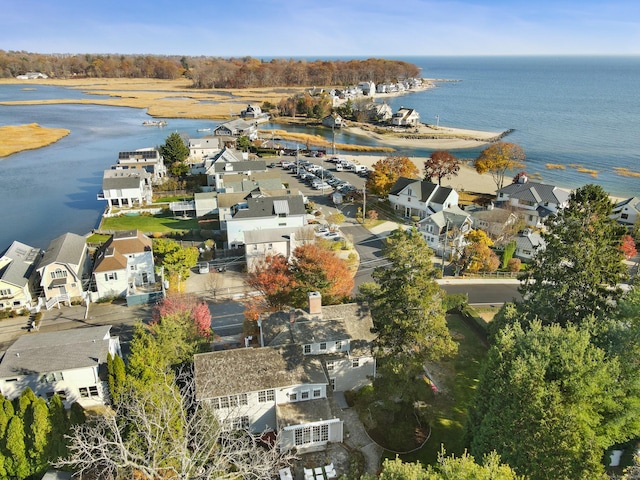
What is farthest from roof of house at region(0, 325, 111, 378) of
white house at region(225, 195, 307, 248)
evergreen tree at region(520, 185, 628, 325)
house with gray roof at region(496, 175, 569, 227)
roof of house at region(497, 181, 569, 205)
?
roof of house at region(497, 181, 569, 205)

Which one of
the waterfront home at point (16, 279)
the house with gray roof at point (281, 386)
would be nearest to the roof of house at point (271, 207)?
the waterfront home at point (16, 279)

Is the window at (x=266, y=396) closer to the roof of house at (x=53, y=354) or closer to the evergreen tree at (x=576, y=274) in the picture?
the roof of house at (x=53, y=354)

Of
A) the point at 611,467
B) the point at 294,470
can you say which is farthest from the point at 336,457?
the point at 611,467

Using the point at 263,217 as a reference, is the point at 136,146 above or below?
above

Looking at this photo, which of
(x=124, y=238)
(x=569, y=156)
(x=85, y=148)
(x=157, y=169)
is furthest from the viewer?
(x=85, y=148)

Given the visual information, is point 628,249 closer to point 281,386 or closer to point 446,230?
point 446,230

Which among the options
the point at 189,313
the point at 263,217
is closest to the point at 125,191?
the point at 263,217

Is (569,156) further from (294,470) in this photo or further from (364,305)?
(294,470)
